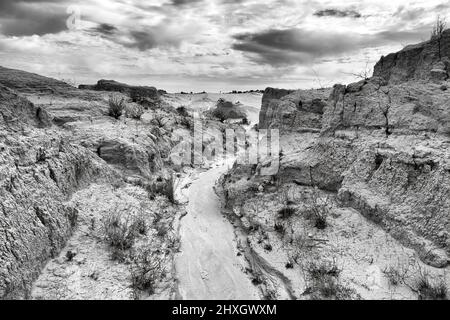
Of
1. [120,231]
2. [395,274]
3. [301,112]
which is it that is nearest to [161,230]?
[120,231]

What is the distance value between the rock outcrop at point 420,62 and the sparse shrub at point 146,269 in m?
6.36

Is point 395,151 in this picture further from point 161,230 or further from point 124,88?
point 124,88

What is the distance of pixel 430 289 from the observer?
3877 millimetres

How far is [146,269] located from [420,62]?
6950 mm

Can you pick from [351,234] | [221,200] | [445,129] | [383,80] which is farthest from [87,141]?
[445,129]

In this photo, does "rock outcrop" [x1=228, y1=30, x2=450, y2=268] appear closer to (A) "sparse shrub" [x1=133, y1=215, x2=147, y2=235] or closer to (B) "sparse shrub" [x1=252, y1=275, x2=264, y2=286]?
(B) "sparse shrub" [x1=252, y1=275, x2=264, y2=286]

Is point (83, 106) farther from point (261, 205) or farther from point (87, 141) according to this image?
point (261, 205)

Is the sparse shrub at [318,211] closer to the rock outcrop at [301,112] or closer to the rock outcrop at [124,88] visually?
the rock outcrop at [301,112]

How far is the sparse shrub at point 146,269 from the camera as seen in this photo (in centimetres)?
468

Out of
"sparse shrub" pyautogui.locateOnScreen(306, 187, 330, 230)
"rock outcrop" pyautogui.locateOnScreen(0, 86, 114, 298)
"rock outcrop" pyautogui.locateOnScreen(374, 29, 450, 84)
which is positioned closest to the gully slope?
"sparse shrub" pyautogui.locateOnScreen(306, 187, 330, 230)

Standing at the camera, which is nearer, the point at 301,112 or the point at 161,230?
the point at 161,230

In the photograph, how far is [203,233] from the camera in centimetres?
690

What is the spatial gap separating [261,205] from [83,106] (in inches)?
304

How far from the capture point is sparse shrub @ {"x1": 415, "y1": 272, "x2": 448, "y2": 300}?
150 inches
